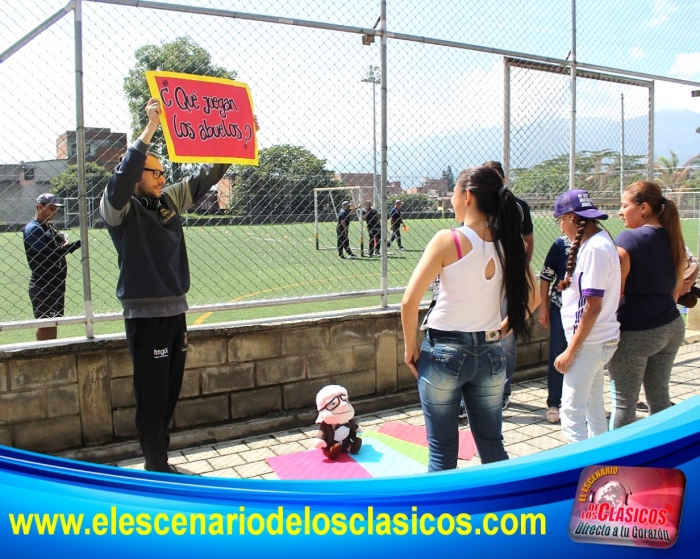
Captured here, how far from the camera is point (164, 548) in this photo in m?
1.40

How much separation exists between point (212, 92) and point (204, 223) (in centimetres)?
132

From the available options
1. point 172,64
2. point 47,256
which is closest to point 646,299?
point 172,64

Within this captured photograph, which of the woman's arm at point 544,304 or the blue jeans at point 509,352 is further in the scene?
the blue jeans at point 509,352

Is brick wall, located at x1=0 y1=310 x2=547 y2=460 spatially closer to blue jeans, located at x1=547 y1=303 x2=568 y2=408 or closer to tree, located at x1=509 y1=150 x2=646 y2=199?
blue jeans, located at x1=547 y1=303 x2=568 y2=408

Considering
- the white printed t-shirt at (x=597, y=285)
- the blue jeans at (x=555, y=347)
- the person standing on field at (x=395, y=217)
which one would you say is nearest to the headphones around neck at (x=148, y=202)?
the person standing on field at (x=395, y=217)

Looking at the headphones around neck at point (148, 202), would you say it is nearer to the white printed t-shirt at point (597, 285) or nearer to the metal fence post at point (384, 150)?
the metal fence post at point (384, 150)

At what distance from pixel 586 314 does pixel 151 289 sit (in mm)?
2603

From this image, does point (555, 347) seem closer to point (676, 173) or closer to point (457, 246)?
point (457, 246)

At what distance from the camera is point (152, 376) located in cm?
393

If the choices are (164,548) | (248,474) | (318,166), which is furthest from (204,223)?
(164,548)

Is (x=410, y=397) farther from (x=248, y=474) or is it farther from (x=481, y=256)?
(x=481, y=256)

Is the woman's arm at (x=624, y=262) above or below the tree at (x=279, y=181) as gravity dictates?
below

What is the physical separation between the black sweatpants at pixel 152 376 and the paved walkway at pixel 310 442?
44 centimetres

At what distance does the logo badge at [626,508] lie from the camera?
139 cm
